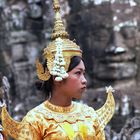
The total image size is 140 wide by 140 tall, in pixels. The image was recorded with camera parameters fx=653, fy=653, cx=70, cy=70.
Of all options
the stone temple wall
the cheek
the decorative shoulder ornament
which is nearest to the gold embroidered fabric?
the cheek

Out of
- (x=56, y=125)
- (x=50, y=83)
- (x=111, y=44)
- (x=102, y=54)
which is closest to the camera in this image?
(x=56, y=125)

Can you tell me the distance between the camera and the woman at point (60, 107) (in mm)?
3332

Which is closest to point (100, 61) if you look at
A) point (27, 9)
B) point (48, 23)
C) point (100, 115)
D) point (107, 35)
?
point (107, 35)

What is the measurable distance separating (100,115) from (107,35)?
4.25 meters

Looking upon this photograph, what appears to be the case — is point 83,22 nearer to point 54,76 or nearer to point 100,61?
point 100,61

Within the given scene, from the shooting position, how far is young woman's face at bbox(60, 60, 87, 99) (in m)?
3.40

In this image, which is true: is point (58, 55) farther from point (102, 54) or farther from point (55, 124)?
point (102, 54)

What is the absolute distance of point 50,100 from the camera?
345 centimetres

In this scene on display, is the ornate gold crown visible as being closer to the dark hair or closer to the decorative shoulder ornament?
the dark hair

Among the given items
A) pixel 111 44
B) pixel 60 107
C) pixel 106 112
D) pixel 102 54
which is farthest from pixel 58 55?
pixel 102 54

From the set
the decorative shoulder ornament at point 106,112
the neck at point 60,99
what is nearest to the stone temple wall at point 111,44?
the decorative shoulder ornament at point 106,112

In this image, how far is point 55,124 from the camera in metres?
3.34

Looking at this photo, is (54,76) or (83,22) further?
(83,22)

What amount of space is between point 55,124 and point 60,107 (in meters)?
0.12
